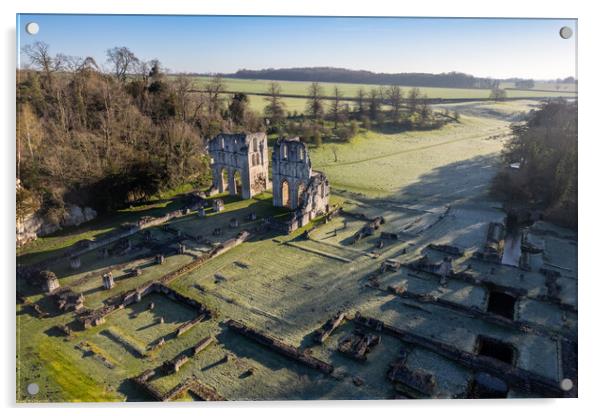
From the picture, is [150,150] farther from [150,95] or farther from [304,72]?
[304,72]

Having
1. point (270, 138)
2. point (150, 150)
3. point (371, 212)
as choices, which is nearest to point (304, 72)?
point (371, 212)

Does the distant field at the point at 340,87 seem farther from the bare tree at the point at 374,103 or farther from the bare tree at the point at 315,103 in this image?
the bare tree at the point at 374,103

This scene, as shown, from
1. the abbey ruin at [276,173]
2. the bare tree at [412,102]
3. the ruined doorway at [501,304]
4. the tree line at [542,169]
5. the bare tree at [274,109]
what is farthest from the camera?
the bare tree at [412,102]

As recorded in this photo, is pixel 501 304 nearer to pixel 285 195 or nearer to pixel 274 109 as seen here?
pixel 285 195

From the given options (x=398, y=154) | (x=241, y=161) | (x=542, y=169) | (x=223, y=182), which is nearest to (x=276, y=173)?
(x=241, y=161)

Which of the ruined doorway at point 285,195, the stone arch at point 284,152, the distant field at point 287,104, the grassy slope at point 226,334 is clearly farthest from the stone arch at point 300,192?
the distant field at point 287,104

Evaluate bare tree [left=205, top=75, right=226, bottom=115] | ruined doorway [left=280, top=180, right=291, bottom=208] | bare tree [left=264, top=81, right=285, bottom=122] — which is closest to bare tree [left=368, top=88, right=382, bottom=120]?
bare tree [left=264, top=81, right=285, bottom=122]
